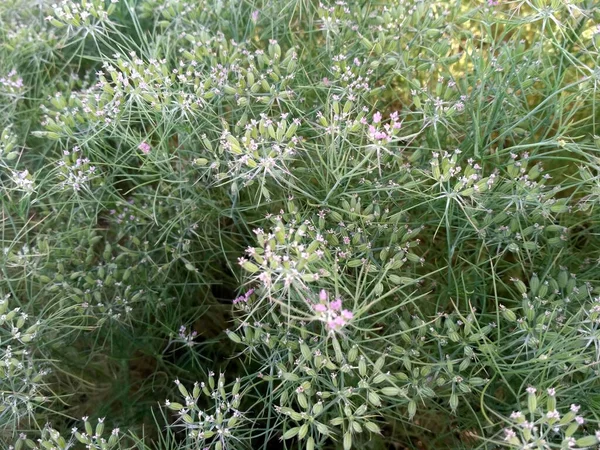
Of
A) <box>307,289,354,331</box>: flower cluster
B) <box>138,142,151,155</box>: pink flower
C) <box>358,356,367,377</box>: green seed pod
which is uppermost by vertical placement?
<box>307,289,354,331</box>: flower cluster

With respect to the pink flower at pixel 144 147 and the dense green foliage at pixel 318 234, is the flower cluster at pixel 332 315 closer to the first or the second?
the dense green foliage at pixel 318 234

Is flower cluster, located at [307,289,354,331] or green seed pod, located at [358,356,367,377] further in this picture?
green seed pod, located at [358,356,367,377]

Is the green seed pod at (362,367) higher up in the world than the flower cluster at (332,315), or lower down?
lower down

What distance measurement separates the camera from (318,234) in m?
1.01

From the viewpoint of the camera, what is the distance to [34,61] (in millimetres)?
1651

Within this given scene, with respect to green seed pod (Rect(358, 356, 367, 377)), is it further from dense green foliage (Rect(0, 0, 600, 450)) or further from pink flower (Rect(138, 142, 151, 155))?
pink flower (Rect(138, 142, 151, 155))

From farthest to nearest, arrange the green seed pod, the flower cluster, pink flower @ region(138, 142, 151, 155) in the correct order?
pink flower @ region(138, 142, 151, 155) → the green seed pod → the flower cluster

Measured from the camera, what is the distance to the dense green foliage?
1.04m

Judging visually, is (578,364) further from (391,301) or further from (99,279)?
(99,279)

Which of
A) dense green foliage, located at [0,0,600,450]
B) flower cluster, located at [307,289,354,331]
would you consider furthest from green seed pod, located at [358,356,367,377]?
flower cluster, located at [307,289,354,331]

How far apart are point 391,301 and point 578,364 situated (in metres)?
0.38

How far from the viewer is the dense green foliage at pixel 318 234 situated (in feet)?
3.40

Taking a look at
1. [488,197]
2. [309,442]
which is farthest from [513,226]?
[309,442]

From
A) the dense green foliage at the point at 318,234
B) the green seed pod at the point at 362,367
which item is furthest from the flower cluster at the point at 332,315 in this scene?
the green seed pod at the point at 362,367
